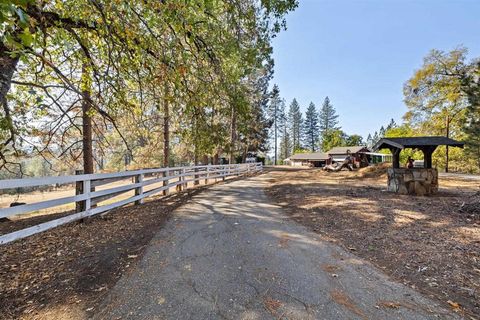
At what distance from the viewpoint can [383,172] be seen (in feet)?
52.7

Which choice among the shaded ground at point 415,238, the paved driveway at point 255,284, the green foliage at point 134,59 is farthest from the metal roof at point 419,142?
the paved driveway at point 255,284

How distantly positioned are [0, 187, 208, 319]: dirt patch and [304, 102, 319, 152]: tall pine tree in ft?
234

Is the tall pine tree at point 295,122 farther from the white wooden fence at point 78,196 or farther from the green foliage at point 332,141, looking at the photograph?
the white wooden fence at point 78,196

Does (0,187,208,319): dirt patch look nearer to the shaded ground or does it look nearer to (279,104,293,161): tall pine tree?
the shaded ground

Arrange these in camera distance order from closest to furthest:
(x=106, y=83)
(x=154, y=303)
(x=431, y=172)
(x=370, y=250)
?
(x=154, y=303)
(x=370, y=250)
(x=106, y=83)
(x=431, y=172)

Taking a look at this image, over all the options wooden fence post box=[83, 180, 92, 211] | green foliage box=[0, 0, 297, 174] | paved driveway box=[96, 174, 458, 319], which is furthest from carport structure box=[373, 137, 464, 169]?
wooden fence post box=[83, 180, 92, 211]

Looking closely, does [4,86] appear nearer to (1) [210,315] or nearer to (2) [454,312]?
(1) [210,315]

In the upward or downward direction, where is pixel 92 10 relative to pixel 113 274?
upward

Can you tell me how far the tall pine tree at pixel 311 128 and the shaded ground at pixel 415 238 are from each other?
67.2 metres

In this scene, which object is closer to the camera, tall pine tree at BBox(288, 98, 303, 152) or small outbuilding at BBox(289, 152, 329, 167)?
small outbuilding at BBox(289, 152, 329, 167)

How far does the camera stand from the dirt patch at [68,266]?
227 centimetres

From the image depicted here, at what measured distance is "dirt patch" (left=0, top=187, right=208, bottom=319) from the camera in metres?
2.27

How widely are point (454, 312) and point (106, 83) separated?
6.02 m

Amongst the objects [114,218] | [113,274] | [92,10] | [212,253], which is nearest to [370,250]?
[212,253]
